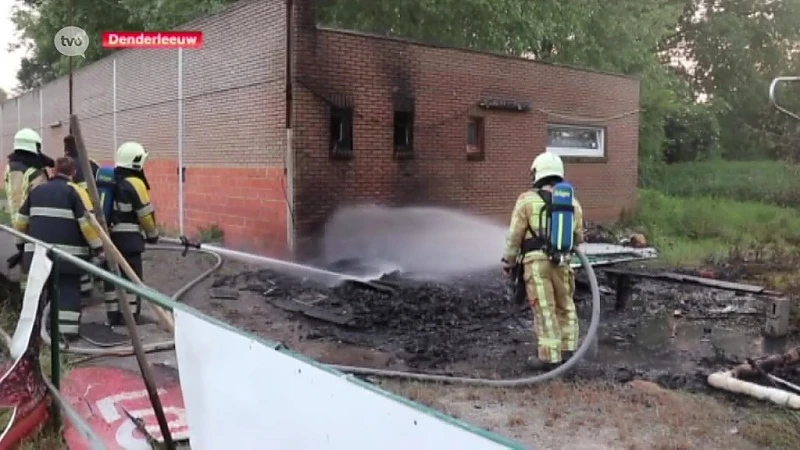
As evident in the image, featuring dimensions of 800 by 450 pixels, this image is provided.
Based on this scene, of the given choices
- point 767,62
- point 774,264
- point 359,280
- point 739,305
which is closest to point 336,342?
point 359,280

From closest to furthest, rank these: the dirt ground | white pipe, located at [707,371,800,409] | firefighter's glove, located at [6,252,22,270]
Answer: the dirt ground < white pipe, located at [707,371,800,409] < firefighter's glove, located at [6,252,22,270]

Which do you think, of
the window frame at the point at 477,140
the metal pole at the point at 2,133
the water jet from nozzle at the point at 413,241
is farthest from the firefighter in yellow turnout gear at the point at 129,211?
the metal pole at the point at 2,133

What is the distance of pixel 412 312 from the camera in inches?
302

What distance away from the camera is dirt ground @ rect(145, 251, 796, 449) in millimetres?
4516

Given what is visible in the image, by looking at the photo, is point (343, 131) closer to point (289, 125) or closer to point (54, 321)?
point (289, 125)

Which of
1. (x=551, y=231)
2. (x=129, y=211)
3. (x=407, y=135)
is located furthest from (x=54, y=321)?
(x=407, y=135)

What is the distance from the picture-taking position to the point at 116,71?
54.0 ft

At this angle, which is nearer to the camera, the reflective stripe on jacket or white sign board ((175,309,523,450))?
white sign board ((175,309,523,450))

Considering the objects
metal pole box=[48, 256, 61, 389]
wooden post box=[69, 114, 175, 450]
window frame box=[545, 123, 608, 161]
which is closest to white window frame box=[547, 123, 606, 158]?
window frame box=[545, 123, 608, 161]

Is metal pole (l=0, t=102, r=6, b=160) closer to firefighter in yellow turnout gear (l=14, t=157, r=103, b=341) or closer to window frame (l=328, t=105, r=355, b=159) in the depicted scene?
window frame (l=328, t=105, r=355, b=159)

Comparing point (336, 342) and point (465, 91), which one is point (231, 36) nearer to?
point (465, 91)

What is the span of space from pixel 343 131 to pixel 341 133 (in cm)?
4

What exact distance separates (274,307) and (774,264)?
7.48 m

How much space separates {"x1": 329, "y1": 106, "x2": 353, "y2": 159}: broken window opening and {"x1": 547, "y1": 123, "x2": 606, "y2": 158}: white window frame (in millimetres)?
4896
